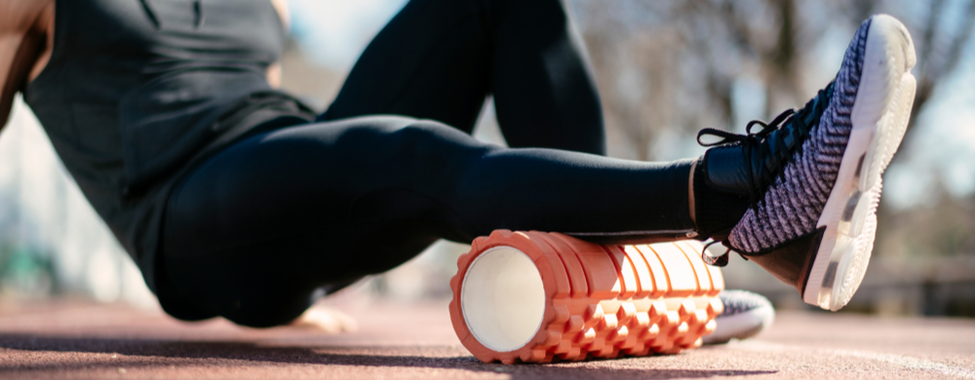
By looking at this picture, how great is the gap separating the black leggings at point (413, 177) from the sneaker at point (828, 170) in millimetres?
87

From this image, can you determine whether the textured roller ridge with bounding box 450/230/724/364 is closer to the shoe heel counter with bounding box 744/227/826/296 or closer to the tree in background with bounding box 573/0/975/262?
the shoe heel counter with bounding box 744/227/826/296

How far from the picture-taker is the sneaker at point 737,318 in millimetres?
1540

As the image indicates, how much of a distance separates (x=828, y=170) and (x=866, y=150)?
47 mm

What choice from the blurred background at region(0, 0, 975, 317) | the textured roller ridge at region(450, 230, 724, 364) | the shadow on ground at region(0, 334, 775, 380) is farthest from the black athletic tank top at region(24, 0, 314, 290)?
the blurred background at region(0, 0, 975, 317)

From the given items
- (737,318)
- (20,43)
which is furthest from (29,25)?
(737,318)

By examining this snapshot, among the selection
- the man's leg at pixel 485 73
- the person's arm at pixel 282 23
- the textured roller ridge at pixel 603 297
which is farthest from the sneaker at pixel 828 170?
the person's arm at pixel 282 23

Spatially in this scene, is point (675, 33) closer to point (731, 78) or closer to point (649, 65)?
point (731, 78)

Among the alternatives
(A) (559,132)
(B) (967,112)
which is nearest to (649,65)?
(B) (967,112)

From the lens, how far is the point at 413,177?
1072mm

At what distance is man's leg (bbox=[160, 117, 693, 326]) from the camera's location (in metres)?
0.98

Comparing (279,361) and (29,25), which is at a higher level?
(29,25)

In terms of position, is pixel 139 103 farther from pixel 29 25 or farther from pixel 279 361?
pixel 279 361

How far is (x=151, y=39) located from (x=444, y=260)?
29.0 m

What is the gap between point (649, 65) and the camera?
1155cm
